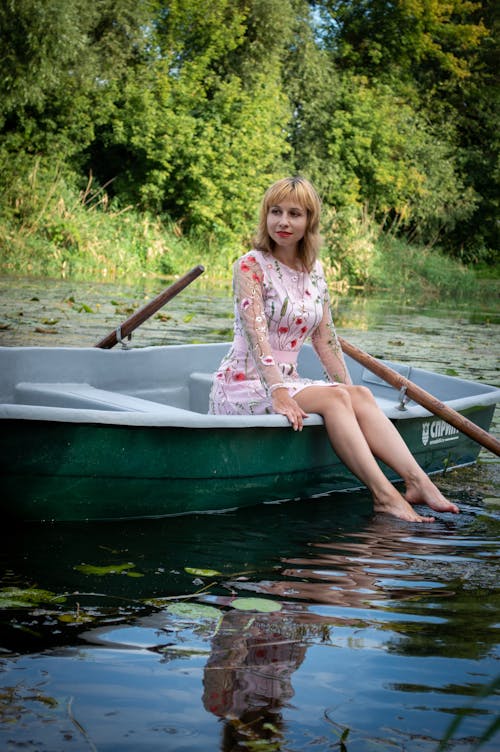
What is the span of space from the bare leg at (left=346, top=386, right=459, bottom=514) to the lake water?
130 mm

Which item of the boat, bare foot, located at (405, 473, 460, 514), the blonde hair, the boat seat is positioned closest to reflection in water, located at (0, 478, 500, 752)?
the boat

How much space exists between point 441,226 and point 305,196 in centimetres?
2323

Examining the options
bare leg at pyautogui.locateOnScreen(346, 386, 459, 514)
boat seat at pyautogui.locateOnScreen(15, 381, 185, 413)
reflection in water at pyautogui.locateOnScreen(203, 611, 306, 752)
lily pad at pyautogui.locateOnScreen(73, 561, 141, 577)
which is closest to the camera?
reflection in water at pyautogui.locateOnScreen(203, 611, 306, 752)

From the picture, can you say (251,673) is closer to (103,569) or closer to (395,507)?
(103,569)

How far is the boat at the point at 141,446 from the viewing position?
11.0 ft

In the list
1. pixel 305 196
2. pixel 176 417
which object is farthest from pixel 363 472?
pixel 305 196

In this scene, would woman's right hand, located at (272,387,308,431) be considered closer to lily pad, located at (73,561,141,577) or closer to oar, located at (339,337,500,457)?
oar, located at (339,337,500,457)

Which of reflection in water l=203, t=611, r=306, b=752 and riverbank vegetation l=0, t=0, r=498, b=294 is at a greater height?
riverbank vegetation l=0, t=0, r=498, b=294

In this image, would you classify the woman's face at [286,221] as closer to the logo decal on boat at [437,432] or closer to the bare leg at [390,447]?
the bare leg at [390,447]

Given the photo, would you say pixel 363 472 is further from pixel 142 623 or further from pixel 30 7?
pixel 30 7

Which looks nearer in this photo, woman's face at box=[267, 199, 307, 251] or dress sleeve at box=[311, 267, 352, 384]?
woman's face at box=[267, 199, 307, 251]

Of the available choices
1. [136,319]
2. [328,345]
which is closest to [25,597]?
[328,345]

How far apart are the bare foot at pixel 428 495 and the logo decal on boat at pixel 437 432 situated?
0.62 meters

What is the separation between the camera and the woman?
386cm
